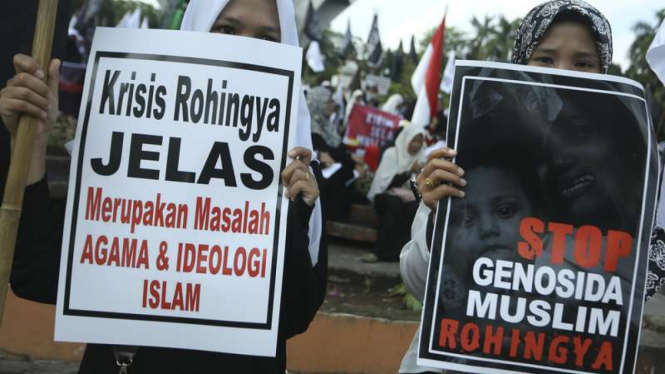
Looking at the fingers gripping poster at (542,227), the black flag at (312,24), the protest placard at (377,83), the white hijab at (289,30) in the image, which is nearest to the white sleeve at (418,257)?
the fingers gripping poster at (542,227)

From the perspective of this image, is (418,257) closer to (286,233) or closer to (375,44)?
(286,233)

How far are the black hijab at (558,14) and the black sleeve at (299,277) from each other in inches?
26.0

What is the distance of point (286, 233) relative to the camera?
206 cm

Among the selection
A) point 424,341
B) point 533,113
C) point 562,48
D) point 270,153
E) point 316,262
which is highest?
point 562,48

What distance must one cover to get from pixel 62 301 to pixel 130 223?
0.23m

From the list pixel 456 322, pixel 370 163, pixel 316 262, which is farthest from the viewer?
pixel 370 163

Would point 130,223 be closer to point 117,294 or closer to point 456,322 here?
point 117,294

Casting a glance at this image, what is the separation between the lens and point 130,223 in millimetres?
2004

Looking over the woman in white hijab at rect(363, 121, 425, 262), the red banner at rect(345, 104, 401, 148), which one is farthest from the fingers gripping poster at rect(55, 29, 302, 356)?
the red banner at rect(345, 104, 401, 148)

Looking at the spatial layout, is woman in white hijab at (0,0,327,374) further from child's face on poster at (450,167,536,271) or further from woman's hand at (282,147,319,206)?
child's face on poster at (450,167,536,271)

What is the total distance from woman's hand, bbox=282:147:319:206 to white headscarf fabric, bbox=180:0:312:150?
0.34 feet

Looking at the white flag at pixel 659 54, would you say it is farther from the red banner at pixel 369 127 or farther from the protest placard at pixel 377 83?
the protest placard at pixel 377 83

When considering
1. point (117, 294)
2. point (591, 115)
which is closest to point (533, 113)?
point (591, 115)

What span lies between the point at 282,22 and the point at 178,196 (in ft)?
1.72
